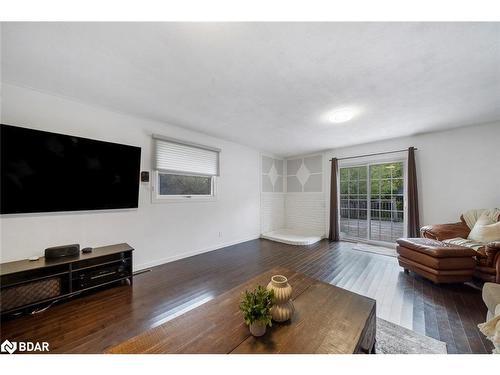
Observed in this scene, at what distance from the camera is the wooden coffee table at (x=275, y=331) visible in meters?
0.91

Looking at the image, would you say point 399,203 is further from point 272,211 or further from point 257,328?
point 257,328

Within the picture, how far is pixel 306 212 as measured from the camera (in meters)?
5.55

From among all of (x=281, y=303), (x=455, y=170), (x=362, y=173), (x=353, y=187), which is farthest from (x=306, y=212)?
(x=281, y=303)

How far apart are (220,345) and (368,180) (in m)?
4.82

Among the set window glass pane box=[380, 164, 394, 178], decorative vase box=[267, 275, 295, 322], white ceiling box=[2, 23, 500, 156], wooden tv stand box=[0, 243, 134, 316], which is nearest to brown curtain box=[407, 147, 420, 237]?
window glass pane box=[380, 164, 394, 178]

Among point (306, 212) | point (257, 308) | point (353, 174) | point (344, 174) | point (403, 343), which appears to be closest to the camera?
point (257, 308)

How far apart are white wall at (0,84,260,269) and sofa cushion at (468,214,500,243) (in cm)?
399

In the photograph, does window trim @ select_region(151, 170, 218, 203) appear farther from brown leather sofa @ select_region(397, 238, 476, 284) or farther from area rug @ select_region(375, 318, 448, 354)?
brown leather sofa @ select_region(397, 238, 476, 284)

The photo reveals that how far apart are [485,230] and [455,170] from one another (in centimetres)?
140

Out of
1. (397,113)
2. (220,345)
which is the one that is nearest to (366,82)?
(397,113)

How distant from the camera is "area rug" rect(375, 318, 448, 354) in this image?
4.65ft

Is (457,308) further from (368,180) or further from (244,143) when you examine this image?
(244,143)

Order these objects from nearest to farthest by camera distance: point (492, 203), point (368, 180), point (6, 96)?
1. point (6, 96)
2. point (492, 203)
3. point (368, 180)

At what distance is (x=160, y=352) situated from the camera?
0.88 meters
